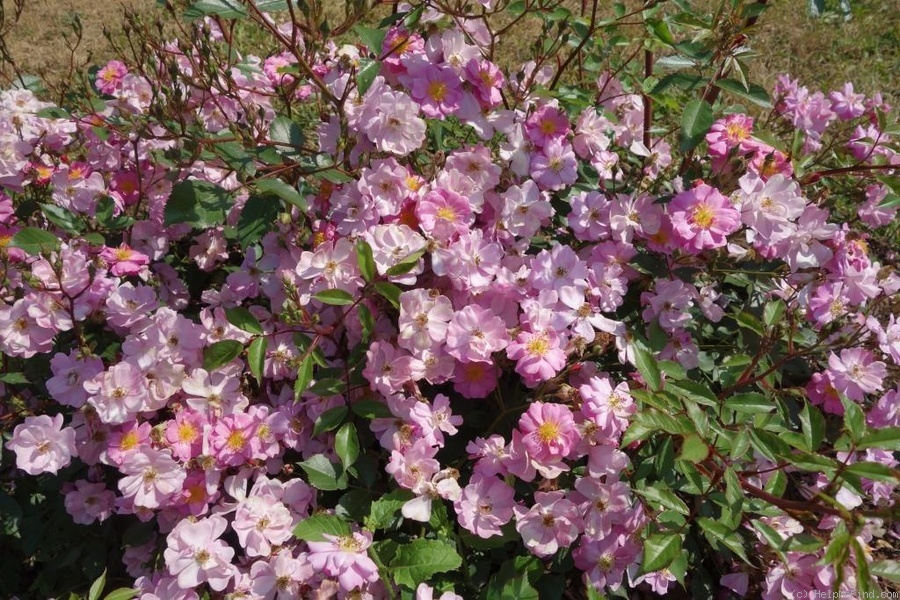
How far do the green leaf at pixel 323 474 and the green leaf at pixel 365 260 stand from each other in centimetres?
44

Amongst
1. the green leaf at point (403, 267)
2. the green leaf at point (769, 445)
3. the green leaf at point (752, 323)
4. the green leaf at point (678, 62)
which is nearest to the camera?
the green leaf at point (769, 445)

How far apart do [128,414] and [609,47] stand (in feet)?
5.43

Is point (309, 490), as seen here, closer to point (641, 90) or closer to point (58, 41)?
point (641, 90)

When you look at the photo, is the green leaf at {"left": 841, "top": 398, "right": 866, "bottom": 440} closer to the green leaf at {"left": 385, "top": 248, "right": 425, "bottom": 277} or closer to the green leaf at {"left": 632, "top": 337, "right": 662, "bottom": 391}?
the green leaf at {"left": 632, "top": 337, "right": 662, "bottom": 391}

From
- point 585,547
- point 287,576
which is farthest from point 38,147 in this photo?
point 585,547

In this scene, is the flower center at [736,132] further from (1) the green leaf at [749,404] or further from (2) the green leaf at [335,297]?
(2) the green leaf at [335,297]

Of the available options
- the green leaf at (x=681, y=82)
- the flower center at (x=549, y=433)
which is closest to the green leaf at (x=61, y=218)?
the flower center at (x=549, y=433)

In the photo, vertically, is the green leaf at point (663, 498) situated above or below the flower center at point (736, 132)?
below

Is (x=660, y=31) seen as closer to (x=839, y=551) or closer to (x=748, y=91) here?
(x=748, y=91)

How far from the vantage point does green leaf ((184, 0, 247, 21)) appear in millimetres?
1547

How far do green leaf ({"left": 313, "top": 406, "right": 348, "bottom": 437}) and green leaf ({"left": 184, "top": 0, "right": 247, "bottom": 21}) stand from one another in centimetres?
90

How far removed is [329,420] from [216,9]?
3.10 ft

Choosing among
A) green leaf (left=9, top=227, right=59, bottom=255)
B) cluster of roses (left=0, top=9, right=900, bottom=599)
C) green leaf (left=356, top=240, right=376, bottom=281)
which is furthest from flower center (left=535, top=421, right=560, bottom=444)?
green leaf (left=9, top=227, right=59, bottom=255)

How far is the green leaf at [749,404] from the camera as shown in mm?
1566
